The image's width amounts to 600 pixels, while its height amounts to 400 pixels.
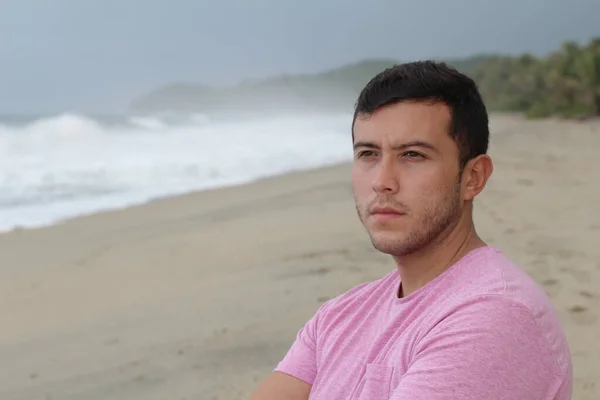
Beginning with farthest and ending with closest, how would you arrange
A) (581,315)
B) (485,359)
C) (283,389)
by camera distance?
(581,315), (283,389), (485,359)

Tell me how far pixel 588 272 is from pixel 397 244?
3416mm

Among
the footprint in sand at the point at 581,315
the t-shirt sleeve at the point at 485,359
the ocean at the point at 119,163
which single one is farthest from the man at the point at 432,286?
the ocean at the point at 119,163

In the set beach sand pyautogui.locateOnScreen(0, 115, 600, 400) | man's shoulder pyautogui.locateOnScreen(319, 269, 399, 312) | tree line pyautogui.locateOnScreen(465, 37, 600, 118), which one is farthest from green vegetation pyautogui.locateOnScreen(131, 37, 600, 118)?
man's shoulder pyautogui.locateOnScreen(319, 269, 399, 312)

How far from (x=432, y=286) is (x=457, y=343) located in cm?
27

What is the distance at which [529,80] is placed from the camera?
1857 inches

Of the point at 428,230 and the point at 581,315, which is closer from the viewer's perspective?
the point at 428,230

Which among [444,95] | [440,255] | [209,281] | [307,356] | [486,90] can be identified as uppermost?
[444,95]

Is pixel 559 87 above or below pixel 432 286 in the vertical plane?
below

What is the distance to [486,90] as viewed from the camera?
211 ft

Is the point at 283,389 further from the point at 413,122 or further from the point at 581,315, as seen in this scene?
the point at 581,315

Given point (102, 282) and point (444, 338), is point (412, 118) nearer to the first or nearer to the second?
point (444, 338)

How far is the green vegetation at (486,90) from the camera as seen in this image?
33125 millimetres

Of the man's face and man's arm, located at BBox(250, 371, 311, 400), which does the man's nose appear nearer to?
the man's face

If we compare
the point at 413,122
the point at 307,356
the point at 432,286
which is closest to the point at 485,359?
the point at 432,286
